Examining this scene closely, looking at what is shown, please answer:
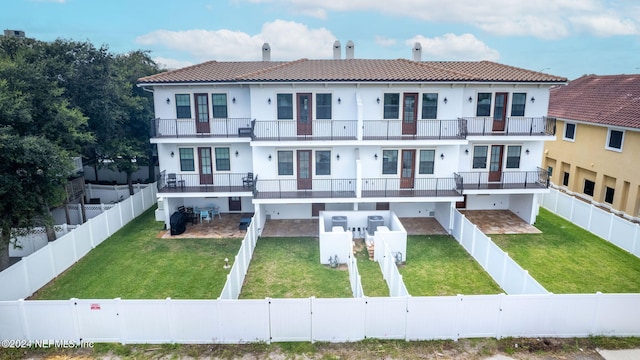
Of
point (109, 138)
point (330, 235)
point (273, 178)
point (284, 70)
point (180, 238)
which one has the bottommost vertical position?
point (180, 238)

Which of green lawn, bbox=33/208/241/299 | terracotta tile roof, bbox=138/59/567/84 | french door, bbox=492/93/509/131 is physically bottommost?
green lawn, bbox=33/208/241/299

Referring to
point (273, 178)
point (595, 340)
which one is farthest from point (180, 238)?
point (595, 340)

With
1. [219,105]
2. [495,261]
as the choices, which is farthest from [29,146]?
[495,261]

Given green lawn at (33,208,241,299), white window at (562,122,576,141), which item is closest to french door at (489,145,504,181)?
white window at (562,122,576,141)

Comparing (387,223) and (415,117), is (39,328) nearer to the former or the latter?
(387,223)

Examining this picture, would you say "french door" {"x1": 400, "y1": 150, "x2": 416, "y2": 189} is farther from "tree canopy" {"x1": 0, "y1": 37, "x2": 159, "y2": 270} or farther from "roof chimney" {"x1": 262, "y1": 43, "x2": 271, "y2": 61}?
"tree canopy" {"x1": 0, "y1": 37, "x2": 159, "y2": 270}

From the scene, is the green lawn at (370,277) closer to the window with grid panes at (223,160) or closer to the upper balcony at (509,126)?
the window with grid panes at (223,160)
